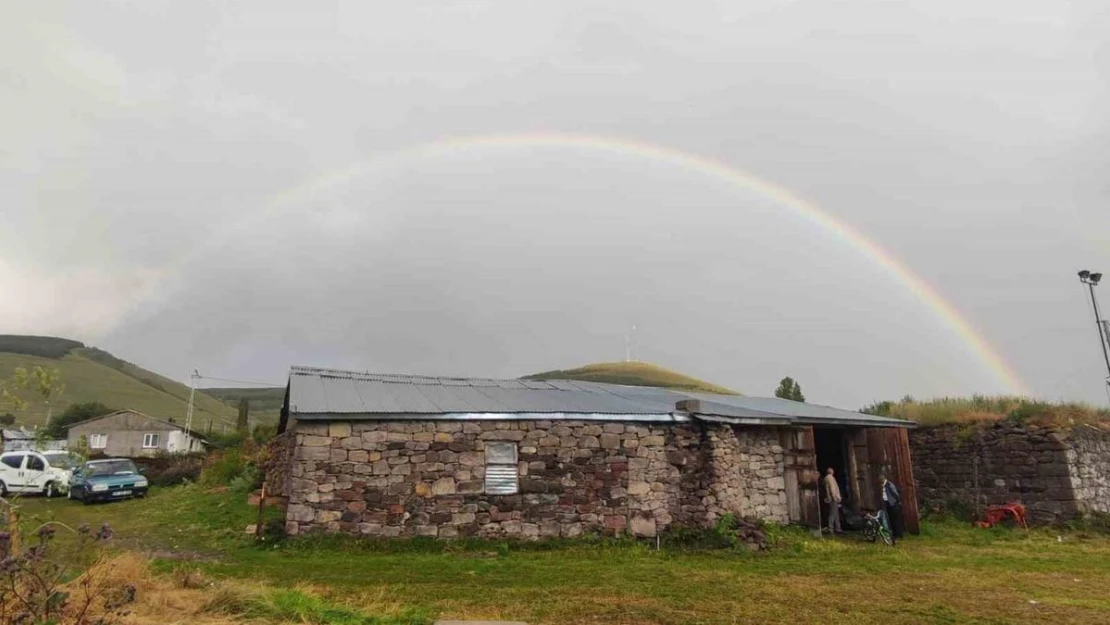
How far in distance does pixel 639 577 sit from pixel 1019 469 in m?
12.7

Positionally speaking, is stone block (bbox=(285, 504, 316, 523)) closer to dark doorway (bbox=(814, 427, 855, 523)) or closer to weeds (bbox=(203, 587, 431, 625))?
weeds (bbox=(203, 587, 431, 625))

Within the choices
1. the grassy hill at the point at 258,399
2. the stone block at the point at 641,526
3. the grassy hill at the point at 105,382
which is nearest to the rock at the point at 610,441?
the stone block at the point at 641,526

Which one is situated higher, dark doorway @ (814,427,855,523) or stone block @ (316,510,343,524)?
dark doorway @ (814,427,855,523)

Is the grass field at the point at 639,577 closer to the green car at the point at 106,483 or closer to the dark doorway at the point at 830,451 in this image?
the dark doorway at the point at 830,451

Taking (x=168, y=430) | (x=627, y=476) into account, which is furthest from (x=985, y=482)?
(x=168, y=430)

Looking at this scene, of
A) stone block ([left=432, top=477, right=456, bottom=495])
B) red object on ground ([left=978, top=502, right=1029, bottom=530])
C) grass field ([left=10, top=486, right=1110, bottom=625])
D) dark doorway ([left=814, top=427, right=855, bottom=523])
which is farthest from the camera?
dark doorway ([left=814, top=427, right=855, bottom=523])

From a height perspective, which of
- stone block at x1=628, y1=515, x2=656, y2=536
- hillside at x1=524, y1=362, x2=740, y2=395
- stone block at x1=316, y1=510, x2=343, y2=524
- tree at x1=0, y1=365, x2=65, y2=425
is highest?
hillside at x1=524, y1=362, x2=740, y2=395

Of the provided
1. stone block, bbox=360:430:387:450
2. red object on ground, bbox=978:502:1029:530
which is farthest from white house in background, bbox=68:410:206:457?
red object on ground, bbox=978:502:1029:530

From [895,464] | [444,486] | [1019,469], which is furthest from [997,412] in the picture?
[444,486]

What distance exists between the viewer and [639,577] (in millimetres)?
9438

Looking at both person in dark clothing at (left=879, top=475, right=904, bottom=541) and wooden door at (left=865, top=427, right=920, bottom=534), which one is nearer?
person in dark clothing at (left=879, top=475, right=904, bottom=541)

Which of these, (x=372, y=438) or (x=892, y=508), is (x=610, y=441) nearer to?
(x=372, y=438)

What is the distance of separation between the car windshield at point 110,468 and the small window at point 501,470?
13.8 meters

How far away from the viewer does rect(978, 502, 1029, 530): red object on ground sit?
15820 millimetres
